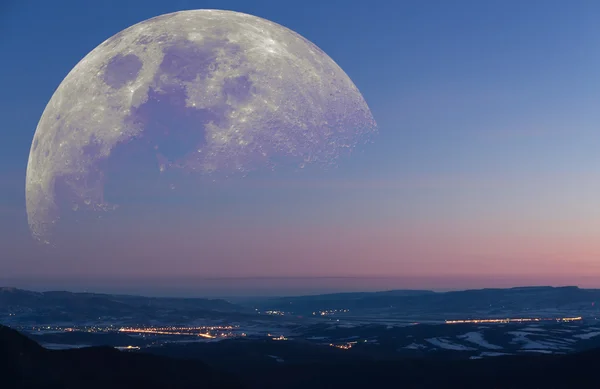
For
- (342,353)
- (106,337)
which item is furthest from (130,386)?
(106,337)

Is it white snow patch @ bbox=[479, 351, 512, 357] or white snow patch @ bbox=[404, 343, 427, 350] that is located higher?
white snow patch @ bbox=[404, 343, 427, 350]

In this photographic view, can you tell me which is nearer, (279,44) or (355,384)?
(279,44)

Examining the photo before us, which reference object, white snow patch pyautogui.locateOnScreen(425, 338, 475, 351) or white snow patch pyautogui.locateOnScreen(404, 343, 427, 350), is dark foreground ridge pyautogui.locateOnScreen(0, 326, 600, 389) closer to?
white snow patch pyautogui.locateOnScreen(404, 343, 427, 350)

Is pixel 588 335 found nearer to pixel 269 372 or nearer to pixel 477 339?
pixel 477 339

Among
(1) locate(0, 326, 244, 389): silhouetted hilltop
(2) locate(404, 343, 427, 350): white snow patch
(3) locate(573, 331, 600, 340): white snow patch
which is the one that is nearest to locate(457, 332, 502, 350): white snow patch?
(2) locate(404, 343, 427, 350): white snow patch

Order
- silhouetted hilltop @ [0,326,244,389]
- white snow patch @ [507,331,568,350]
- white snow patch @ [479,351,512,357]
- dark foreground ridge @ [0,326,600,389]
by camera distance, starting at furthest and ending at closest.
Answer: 1. white snow patch @ [507,331,568,350]
2. white snow patch @ [479,351,512,357]
3. dark foreground ridge @ [0,326,600,389]
4. silhouetted hilltop @ [0,326,244,389]

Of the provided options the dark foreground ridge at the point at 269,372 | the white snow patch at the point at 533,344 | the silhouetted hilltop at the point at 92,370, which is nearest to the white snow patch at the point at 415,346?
the white snow patch at the point at 533,344

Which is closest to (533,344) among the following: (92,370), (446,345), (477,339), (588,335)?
(477,339)

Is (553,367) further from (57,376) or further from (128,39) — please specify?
(128,39)
